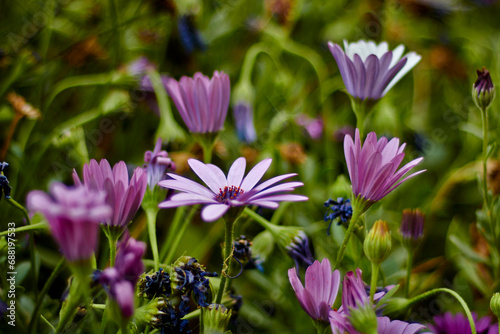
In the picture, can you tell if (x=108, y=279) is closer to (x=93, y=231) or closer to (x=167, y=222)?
(x=93, y=231)

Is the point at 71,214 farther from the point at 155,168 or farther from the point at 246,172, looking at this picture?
the point at 246,172

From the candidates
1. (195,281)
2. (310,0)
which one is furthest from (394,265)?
(310,0)

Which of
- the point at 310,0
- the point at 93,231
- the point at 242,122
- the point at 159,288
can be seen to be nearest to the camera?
the point at 93,231

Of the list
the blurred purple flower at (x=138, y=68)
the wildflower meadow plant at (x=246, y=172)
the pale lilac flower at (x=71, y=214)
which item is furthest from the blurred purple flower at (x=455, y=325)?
the blurred purple flower at (x=138, y=68)

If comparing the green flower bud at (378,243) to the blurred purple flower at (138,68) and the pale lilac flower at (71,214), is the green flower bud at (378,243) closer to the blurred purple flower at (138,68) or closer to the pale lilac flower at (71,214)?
the pale lilac flower at (71,214)

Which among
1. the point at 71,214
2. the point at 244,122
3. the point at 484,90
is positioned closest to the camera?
the point at 71,214

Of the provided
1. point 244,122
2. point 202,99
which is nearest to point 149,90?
point 244,122
